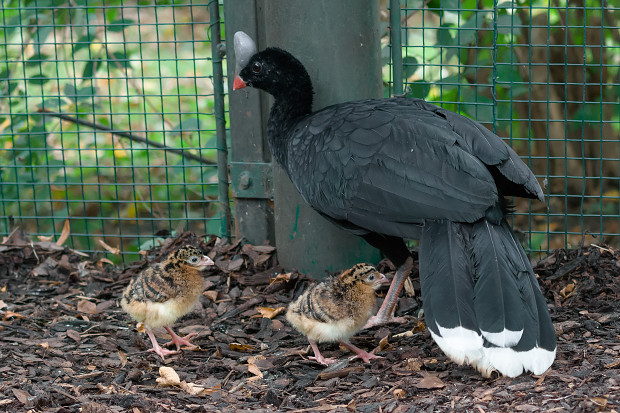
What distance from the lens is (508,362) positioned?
4020 millimetres

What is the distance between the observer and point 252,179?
6449 millimetres

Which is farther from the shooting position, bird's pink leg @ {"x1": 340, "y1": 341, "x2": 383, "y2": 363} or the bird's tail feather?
bird's pink leg @ {"x1": 340, "y1": 341, "x2": 383, "y2": 363}

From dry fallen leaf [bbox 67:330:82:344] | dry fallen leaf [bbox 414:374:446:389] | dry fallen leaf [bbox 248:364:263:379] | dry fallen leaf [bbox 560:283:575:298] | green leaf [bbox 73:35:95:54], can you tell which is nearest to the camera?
dry fallen leaf [bbox 414:374:446:389]

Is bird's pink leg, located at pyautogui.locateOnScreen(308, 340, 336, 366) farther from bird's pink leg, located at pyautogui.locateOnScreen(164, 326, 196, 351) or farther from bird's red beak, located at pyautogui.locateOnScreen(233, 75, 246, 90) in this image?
bird's red beak, located at pyautogui.locateOnScreen(233, 75, 246, 90)

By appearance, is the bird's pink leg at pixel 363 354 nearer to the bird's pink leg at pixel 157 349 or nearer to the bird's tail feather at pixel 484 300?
→ the bird's tail feather at pixel 484 300

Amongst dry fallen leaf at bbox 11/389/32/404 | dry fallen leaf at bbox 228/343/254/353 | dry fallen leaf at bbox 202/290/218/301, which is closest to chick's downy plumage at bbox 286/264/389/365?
dry fallen leaf at bbox 228/343/254/353

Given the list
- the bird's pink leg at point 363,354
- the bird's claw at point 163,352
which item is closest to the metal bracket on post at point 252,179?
the bird's claw at point 163,352

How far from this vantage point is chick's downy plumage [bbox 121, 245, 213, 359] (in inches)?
197

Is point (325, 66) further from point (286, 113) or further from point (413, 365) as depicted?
point (413, 365)

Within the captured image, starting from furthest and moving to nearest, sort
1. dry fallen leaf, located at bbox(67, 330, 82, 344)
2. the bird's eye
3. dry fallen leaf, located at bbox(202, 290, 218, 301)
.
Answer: dry fallen leaf, located at bbox(202, 290, 218, 301), the bird's eye, dry fallen leaf, located at bbox(67, 330, 82, 344)

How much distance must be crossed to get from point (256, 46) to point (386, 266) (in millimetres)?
1902

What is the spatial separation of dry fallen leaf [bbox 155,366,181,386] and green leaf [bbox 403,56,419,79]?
3022mm

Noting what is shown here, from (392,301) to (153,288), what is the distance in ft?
5.08

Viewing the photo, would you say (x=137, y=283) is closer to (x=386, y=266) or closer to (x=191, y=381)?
(x=191, y=381)
